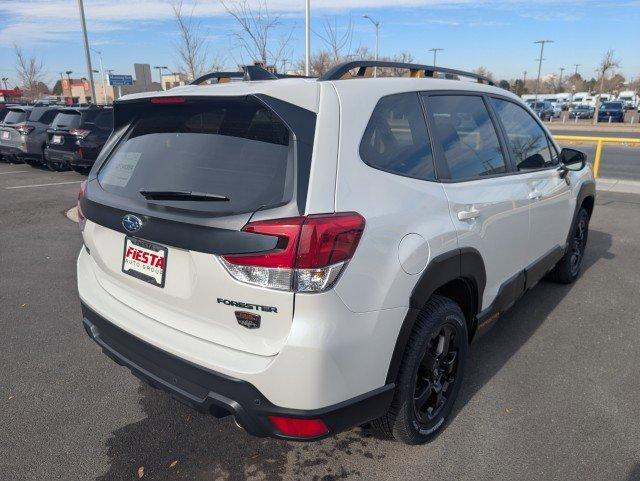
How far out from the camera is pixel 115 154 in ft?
8.89

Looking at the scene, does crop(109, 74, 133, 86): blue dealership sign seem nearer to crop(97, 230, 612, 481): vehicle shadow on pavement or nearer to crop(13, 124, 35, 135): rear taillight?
crop(13, 124, 35, 135): rear taillight

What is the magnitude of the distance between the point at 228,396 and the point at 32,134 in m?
14.2

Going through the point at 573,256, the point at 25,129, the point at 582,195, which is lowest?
the point at 573,256

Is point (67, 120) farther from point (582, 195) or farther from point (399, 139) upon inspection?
point (399, 139)

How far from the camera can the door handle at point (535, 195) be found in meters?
3.40

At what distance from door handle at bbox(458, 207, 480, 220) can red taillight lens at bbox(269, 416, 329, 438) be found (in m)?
1.24

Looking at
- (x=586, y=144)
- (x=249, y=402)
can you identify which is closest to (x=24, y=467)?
(x=249, y=402)

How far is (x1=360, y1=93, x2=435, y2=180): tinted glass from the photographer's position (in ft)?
7.20

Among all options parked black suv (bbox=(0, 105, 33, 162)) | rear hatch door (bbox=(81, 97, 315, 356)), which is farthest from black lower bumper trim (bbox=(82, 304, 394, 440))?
parked black suv (bbox=(0, 105, 33, 162))

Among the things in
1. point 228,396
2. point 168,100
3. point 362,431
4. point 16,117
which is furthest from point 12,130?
point 228,396

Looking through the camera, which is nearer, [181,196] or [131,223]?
[181,196]

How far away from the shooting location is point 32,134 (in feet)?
44.7

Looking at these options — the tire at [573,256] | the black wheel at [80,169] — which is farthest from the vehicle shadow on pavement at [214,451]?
the black wheel at [80,169]

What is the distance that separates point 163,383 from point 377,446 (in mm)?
1176
